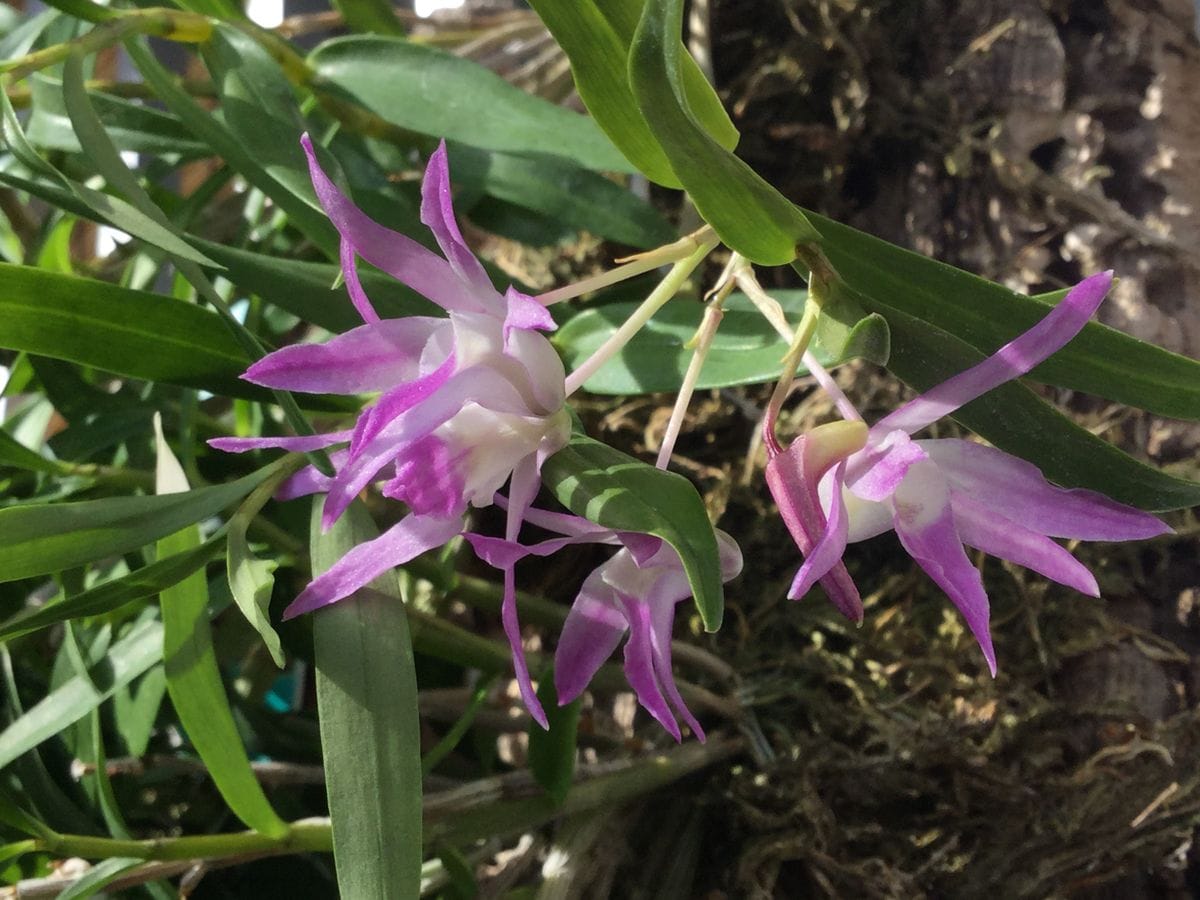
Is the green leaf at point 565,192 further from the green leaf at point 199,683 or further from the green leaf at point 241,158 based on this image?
the green leaf at point 199,683

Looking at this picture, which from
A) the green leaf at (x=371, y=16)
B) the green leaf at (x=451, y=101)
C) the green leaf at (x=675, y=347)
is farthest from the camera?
the green leaf at (x=371, y=16)

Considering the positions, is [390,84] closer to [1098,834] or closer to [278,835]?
[278,835]

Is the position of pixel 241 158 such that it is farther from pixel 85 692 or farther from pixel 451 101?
pixel 85 692

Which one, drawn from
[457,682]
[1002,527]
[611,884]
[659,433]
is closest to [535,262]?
[659,433]

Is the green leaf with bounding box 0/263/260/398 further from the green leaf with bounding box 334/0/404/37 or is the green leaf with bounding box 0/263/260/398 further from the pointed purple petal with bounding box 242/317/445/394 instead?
the green leaf with bounding box 334/0/404/37

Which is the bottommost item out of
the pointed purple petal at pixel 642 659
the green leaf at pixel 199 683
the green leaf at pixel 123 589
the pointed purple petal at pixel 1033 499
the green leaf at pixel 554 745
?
the green leaf at pixel 554 745

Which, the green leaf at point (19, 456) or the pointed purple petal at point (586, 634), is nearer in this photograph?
the pointed purple petal at point (586, 634)

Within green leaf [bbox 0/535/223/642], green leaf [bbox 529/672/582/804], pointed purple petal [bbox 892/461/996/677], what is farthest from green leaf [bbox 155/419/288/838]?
pointed purple petal [bbox 892/461/996/677]

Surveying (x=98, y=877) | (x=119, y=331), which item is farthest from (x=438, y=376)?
(x=98, y=877)

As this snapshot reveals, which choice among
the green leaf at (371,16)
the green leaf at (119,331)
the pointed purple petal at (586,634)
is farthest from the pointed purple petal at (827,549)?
the green leaf at (371,16)
